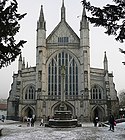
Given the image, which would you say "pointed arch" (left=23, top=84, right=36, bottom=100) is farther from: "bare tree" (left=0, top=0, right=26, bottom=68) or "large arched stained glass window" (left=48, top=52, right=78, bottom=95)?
"bare tree" (left=0, top=0, right=26, bottom=68)

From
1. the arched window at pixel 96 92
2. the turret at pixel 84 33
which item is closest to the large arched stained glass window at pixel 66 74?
the arched window at pixel 96 92

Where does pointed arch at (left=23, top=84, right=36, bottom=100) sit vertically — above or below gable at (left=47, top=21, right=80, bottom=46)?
below

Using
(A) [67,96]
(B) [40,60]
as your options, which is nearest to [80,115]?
(A) [67,96]

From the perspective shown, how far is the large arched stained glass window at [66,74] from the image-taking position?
47.3 meters

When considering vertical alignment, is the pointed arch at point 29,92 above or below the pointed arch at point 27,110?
above

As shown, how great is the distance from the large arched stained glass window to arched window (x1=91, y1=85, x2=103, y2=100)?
13.0 ft

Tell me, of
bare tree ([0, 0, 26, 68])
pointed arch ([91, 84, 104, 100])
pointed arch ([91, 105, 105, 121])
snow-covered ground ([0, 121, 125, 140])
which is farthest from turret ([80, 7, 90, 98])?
bare tree ([0, 0, 26, 68])

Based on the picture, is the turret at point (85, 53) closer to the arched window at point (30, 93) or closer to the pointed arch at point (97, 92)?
the pointed arch at point (97, 92)

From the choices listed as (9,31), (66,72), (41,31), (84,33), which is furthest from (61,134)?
(41,31)

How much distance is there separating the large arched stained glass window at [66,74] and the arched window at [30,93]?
14.3 feet

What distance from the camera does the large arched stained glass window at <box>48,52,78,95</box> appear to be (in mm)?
47312

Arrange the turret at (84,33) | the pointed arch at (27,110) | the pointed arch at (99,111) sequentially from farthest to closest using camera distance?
1. the turret at (84,33)
2. the pointed arch at (27,110)
3. the pointed arch at (99,111)

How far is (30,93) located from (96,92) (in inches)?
547

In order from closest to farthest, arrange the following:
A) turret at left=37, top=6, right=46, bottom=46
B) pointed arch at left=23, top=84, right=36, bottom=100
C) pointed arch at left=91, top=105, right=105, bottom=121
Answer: pointed arch at left=91, top=105, right=105, bottom=121 < turret at left=37, top=6, right=46, bottom=46 < pointed arch at left=23, top=84, right=36, bottom=100
